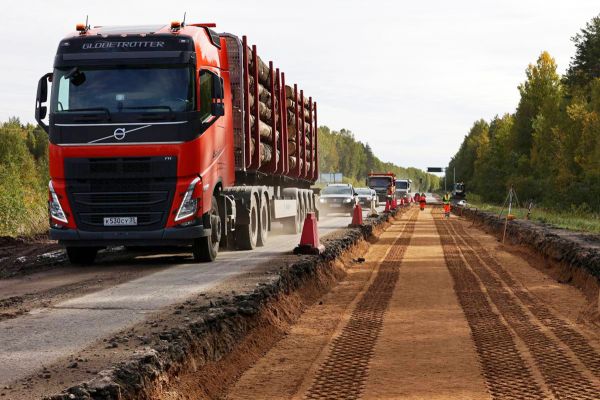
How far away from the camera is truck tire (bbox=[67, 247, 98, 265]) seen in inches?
563

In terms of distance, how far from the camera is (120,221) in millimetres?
12922

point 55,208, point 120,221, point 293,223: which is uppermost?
point 55,208

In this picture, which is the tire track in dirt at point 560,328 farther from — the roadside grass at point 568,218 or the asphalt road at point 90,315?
the roadside grass at point 568,218

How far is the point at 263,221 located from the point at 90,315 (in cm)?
948

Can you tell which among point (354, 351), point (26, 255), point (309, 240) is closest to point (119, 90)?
point (309, 240)

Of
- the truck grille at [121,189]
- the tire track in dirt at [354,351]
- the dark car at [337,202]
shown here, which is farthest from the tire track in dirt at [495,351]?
the dark car at [337,202]

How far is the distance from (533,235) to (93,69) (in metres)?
14.2

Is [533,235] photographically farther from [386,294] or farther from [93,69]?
[93,69]

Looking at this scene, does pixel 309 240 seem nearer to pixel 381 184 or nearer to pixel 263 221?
pixel 263 221

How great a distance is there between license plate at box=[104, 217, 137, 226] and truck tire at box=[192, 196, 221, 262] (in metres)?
1.34

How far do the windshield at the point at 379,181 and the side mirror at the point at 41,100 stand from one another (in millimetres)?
50320

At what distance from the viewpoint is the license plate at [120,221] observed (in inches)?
508

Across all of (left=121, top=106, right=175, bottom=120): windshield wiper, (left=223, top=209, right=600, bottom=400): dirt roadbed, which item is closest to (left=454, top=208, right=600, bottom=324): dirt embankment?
(left=223, top=209, right=600, bottom=400): dirt roadbed

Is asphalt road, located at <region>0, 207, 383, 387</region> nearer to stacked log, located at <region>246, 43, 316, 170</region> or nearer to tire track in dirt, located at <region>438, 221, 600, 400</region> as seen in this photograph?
tire track in dirt, located at <region>438, 221, 600, 400</region>
